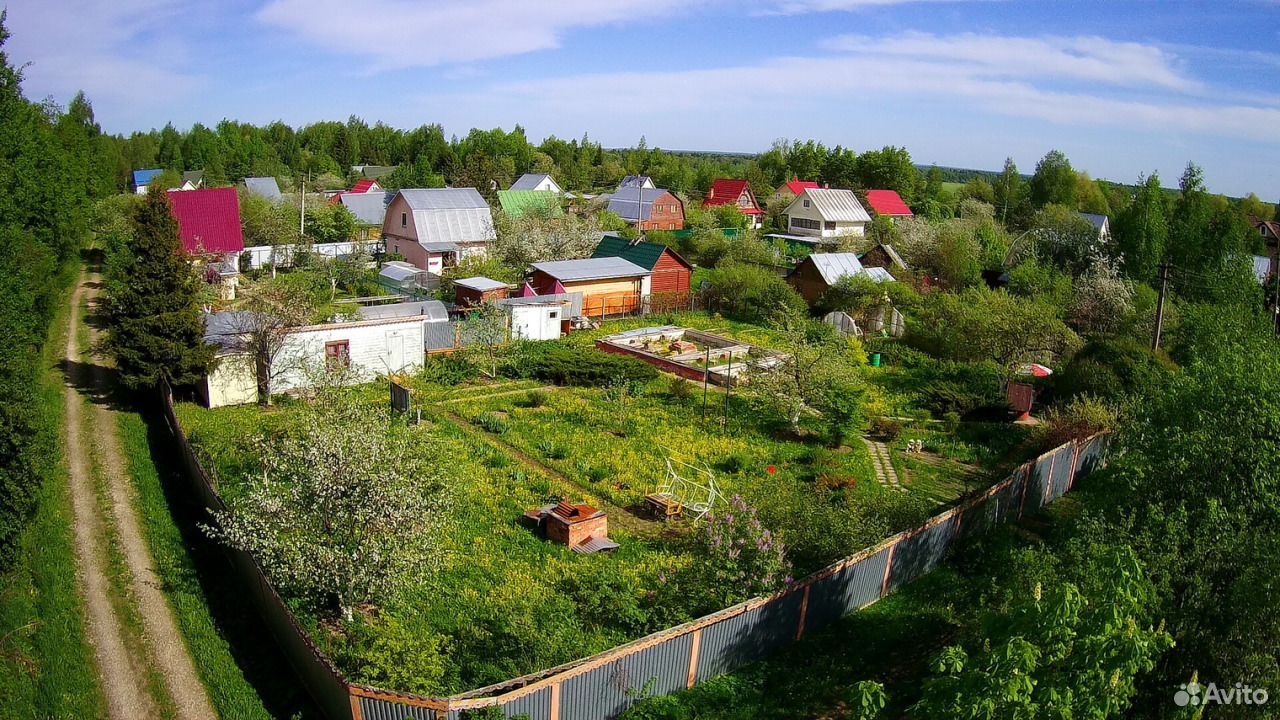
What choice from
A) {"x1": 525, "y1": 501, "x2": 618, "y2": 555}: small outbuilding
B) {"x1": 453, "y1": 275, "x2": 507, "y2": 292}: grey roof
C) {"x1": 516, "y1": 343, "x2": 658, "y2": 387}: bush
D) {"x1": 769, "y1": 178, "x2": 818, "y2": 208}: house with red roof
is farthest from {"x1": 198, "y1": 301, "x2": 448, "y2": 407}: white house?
{"x1": 769, "y1": 178, "x2": 818, "y2": 208}: house with red roof

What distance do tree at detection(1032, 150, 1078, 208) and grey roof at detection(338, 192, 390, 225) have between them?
54.5 metres

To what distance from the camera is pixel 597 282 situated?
3653 centimetres

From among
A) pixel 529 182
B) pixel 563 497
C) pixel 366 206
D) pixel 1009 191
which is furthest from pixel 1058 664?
pixel 1009 191

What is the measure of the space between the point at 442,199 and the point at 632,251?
502 inches

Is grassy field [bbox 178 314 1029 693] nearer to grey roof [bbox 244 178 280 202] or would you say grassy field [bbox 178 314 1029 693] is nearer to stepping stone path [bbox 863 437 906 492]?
stepping stone path [bbox 863 437 906 492]

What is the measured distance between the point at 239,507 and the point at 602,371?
14.3m

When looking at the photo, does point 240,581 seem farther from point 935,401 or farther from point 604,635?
point 935,401

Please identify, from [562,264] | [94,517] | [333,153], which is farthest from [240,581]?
[333,153]

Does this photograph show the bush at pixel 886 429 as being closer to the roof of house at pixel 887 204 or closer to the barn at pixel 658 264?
the barn at pixel 658 264

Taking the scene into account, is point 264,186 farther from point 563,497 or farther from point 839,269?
point 563,497

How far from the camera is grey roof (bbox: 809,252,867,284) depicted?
37719 mm

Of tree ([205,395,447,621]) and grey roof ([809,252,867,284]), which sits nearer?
tree ([205,395,447,621])

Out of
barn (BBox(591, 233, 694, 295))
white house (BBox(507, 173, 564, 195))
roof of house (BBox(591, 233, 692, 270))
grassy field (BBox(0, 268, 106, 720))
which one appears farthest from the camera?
white house (BBox(507, 173, 564, 195))

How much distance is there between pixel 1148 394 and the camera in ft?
47.6
